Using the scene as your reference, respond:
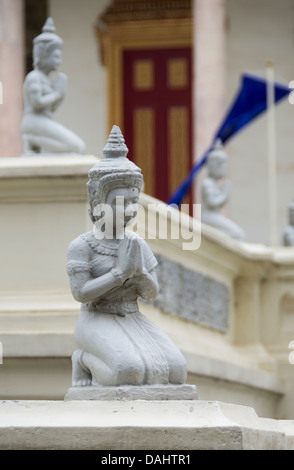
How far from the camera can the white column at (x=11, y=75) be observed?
2084 centimetres

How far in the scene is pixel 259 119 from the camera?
2505 centimetres

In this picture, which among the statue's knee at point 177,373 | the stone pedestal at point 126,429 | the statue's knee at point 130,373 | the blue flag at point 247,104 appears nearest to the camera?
the stone pedestal at point 126,429

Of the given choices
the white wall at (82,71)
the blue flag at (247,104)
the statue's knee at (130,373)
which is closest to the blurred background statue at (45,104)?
the statue's knee at (130,373)

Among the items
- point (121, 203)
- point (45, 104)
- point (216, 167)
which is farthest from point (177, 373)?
point (216, 167)

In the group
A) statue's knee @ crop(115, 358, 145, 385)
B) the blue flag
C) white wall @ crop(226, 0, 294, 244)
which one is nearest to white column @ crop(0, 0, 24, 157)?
the blue flag

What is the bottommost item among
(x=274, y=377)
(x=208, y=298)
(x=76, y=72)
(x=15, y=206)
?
(x=274, y=377)

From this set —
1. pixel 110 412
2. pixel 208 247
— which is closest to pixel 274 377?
pixel 208 247

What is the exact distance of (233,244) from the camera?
45.9 feet

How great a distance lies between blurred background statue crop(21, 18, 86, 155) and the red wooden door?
13527 millimetres

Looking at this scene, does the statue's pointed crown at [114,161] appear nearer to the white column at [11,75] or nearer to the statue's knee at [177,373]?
the statue's knee at [177,373]

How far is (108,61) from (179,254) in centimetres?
1350

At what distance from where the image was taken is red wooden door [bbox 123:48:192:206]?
25.5m

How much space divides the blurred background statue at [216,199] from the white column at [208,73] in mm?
5215
